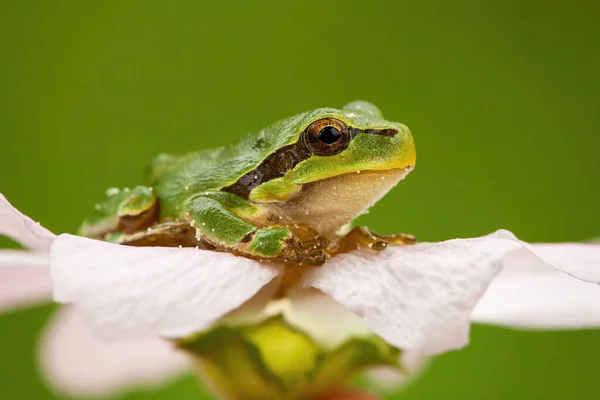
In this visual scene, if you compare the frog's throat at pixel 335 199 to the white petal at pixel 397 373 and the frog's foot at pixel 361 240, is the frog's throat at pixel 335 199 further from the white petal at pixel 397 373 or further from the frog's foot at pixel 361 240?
the white petal at pixel 397 373

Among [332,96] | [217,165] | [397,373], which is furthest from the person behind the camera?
[332,96]

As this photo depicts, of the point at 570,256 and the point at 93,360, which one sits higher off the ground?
the point at 93,360

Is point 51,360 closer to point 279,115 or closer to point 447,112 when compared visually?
point 279,115

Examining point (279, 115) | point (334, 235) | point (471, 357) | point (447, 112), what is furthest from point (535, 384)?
point (334, 235)

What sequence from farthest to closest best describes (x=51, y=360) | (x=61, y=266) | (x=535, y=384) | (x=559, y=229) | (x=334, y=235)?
(x=559, y=229) → (x=535, y=384) → (x=51, y=360) → (x=334, y=235) → (x=61, y=266)

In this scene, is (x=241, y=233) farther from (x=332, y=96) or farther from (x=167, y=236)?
(x=332, y=96)

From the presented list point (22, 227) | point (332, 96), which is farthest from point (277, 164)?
point (332, 96)

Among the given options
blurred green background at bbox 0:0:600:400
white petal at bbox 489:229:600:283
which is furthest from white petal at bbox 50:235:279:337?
blurred green background at bbox 0:0:600:400
